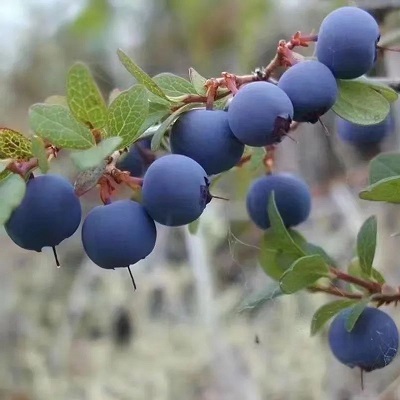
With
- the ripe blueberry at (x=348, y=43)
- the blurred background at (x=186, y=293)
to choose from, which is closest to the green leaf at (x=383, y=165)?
the ripe blueberry at (x=348, y=43)

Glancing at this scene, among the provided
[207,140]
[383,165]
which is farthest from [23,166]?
[383,165]

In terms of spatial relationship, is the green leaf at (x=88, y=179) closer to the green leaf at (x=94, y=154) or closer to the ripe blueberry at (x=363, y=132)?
the green leaf at (x=94, y=154)

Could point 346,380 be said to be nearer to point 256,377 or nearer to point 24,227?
point 256,377

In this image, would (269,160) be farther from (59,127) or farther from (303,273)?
(59,127)

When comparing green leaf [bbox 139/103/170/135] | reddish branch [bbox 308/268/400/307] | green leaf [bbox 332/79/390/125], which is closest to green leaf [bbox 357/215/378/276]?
reddish branch [bbox 308/268/400/307]

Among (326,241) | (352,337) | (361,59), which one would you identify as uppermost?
(361,59)

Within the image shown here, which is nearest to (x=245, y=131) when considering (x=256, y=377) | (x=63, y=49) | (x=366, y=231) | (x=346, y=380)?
(x=366, y=231)
